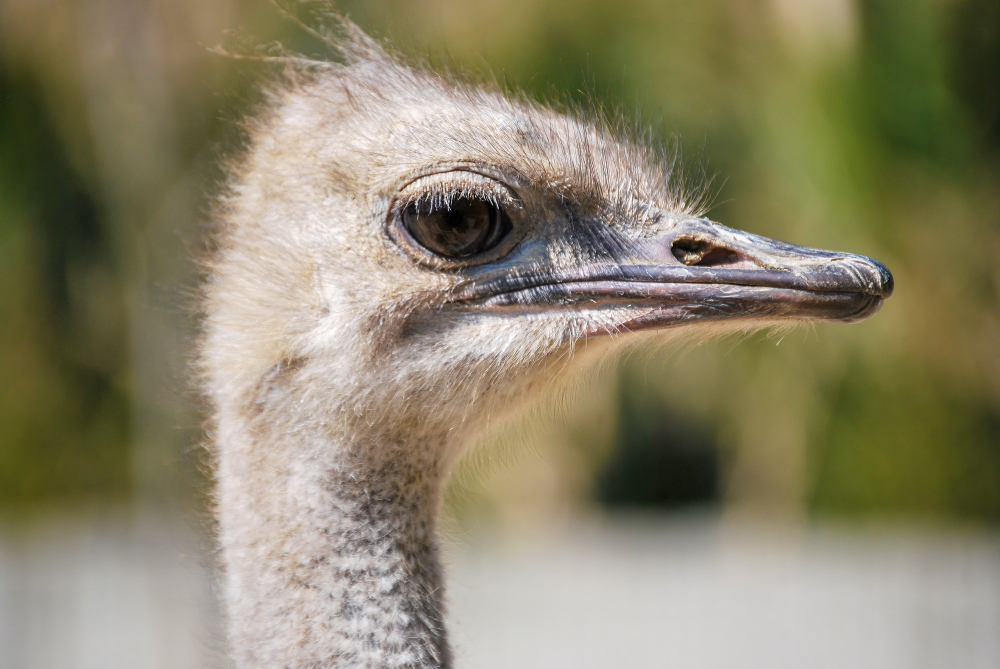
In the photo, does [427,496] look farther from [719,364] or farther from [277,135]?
[719,364]

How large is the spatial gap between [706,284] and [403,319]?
511 millimetres

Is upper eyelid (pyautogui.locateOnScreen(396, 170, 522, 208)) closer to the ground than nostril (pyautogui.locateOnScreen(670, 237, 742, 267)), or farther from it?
farther from it

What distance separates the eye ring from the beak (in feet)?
0.22

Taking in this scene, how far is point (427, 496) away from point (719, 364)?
21.7ft

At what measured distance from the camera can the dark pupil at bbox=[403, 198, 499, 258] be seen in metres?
1.87

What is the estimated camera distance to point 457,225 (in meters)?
1.89

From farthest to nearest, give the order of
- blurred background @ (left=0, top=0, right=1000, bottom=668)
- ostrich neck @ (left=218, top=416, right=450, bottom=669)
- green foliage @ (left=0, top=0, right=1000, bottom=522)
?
green foliage @ (left=0, top=0, right=1000, bottom=522) → blurred background @ (left=0, top=0, right=1000, bottom=668) → ostrich neck @ (left=218, top=416, right=450, bottom=669)

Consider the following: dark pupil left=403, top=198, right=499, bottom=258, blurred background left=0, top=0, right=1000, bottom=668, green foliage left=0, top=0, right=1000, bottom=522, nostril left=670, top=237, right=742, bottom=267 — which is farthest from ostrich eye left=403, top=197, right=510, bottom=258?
green foliage left=0, top=0, right=1000, bottom=522

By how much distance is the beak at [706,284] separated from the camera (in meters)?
1.80

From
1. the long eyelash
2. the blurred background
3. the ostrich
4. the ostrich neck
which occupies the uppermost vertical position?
the blurred background

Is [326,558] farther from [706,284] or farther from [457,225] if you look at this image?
[706,284]

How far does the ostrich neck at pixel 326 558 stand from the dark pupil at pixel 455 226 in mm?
354

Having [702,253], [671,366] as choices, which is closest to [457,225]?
[702,253]

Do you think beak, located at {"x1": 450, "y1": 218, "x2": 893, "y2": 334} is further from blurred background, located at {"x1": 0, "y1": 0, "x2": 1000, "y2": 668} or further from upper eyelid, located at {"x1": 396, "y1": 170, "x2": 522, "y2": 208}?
blurred background, located at {"x1": 0, "y1": 0, "x2": 1000, "y2": 668}
